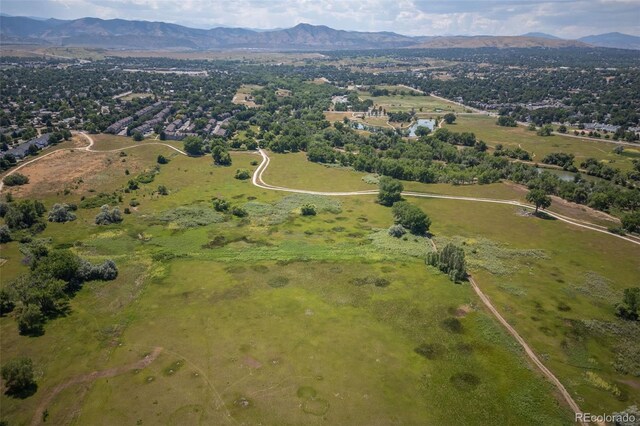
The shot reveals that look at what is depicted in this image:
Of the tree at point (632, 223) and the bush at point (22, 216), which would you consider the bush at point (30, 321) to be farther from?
the tree at point (632, 223)

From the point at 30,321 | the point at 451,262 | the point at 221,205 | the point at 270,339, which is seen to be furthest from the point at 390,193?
the point at 30,321

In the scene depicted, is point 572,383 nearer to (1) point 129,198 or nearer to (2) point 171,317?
(2) point 171,317

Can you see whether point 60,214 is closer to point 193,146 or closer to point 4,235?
point 4,235

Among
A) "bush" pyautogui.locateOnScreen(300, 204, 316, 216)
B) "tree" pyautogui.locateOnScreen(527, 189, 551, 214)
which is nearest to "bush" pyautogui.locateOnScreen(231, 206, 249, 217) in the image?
"bush" pyautogui.locateOnScreen(300, 204, 316, 216)

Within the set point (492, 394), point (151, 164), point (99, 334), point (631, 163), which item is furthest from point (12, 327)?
point (631, 163)

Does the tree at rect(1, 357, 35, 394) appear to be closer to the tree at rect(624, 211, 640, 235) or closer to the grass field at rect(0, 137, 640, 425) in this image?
the grass field at rect(0, 137, 640, 425)

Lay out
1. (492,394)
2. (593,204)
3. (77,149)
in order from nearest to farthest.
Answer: (492,394) → (593,204) → (77,149)
